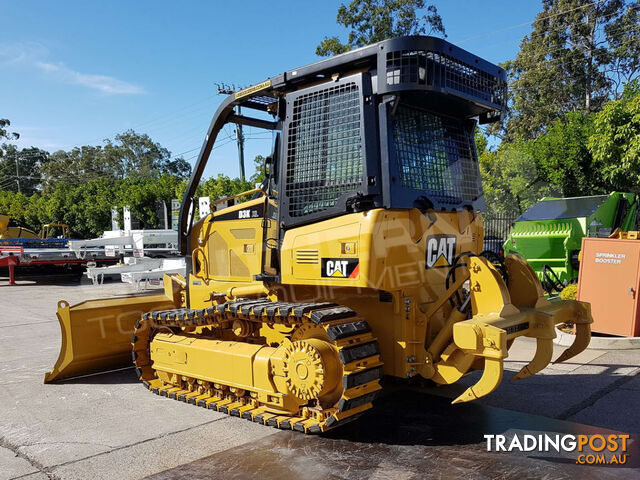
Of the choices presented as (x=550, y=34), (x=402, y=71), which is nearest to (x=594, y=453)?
(x=402, y=71)

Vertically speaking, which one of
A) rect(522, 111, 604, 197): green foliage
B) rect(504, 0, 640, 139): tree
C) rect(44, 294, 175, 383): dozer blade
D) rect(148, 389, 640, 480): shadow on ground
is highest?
rect(504, 0, 640, 139): tree

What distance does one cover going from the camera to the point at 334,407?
13.6ft

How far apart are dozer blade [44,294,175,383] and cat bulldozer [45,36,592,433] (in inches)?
51.9

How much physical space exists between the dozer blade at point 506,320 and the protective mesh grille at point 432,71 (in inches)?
55.8

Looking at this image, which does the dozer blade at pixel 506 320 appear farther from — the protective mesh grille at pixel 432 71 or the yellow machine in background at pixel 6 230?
the yellow machine in background at pixel 6 230

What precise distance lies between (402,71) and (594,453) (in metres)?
3.21

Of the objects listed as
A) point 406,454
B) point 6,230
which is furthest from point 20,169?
point 406,454

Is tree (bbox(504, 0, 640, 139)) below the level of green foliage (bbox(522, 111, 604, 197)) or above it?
above

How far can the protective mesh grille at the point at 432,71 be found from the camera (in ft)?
13.0

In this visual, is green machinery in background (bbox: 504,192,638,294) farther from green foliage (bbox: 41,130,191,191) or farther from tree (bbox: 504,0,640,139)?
green foliage (bbox: 41,130,191,191)

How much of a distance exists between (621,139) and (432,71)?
12.3m

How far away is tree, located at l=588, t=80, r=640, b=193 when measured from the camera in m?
13.3

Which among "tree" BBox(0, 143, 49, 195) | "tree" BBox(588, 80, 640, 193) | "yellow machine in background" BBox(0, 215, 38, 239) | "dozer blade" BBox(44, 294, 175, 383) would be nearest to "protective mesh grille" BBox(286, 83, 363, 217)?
"dozer blade" BBox(44, 294, 175, 383)

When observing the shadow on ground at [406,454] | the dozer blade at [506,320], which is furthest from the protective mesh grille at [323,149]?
the shadow on ground at [406,454]
